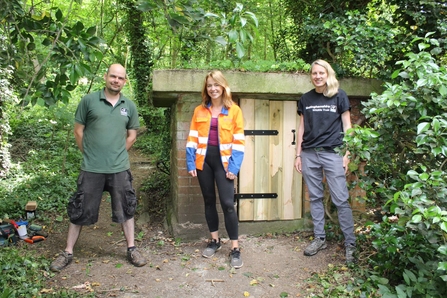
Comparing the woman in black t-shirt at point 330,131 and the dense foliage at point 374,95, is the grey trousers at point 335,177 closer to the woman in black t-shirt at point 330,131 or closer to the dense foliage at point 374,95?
the woman in black t-shirt at point 330,131

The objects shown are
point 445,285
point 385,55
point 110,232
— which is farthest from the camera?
point 110,232

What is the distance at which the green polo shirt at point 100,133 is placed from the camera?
377 centimetres

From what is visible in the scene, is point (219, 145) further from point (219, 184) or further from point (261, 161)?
point (261, 161)

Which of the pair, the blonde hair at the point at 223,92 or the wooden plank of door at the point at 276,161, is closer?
the blonde hair at the point at 223,92

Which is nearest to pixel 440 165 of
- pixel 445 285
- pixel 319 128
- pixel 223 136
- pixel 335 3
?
pixel 445 285

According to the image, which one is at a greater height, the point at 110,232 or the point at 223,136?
the point at 223,136

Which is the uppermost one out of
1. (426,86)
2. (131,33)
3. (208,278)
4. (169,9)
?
(131,33)

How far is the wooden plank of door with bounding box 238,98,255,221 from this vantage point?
4.56m

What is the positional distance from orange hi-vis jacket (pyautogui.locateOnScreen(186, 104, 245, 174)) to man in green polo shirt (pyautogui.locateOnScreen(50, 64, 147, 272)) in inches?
27.7

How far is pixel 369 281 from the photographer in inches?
135

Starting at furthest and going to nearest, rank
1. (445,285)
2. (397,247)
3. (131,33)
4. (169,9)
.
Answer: (131,33) → (397,247) → (445,285) → (169,9)

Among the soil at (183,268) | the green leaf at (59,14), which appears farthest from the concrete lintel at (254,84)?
the soil at (183,268)

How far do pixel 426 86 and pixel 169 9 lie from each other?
6.63 feet

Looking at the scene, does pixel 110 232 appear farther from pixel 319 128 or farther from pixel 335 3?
pixel 335 3
